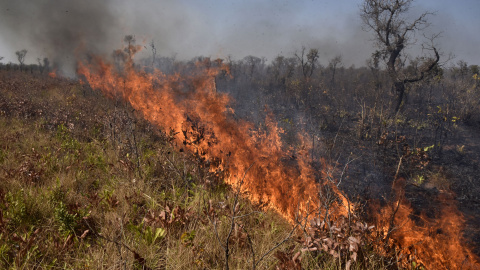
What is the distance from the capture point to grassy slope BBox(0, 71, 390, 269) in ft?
8.07

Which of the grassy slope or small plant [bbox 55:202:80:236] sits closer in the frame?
the grassy slope

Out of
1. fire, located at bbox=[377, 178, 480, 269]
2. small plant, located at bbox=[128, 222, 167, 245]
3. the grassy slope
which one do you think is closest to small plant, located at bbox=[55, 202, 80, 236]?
the grassy slope

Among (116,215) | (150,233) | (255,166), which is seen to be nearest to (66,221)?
(116,215)

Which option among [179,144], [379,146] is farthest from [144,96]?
[379,146]

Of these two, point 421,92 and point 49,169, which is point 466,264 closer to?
point 49,169

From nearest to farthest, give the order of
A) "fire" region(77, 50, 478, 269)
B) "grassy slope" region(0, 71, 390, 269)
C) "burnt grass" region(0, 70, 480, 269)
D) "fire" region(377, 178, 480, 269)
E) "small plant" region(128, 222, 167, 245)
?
"grassy slope" region(0, 71, 390, 269) < "small plant" region(128, 222, 167, 245) < "fire" region(377, 178, 480, 269) < "fire" region(77, 50, 478, 269) < "burnt grass" region(0, 70, 480, 269)

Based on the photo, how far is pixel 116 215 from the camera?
123 inches

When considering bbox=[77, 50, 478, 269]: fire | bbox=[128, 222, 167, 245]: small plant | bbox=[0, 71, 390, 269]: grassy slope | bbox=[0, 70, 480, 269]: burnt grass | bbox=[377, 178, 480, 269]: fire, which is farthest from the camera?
bbox=[0, 70, 480, 269]: burnt grass

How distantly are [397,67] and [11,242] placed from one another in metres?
16.6

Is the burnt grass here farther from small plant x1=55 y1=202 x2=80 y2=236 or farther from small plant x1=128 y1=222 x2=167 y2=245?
small plant x1=128 y1=222 x2=167 y2=245

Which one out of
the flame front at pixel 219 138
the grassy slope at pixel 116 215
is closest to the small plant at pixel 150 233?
the grassy slope at pixel 116 215

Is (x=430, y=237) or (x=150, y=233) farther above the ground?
(x=150, y=233)

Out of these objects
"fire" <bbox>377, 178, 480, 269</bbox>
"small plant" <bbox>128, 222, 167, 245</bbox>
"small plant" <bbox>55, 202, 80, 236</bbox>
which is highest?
"small plant" <bbox>55, 202, 80, 236</bbox>

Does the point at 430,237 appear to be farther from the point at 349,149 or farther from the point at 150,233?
the point at 349,149
